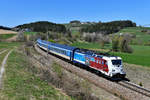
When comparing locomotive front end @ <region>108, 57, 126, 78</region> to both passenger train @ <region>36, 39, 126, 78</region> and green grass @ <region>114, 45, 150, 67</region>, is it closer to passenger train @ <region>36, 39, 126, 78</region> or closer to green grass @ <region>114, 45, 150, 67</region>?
passenger train @ <region>36, 39, 126, 78</region>

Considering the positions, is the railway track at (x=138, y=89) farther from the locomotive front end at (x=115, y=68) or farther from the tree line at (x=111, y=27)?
the tree line at (x=111, y=27)

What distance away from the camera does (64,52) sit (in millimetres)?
37312

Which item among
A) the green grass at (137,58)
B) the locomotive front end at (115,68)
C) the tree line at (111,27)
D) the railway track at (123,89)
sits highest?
the tree line at (111,27)

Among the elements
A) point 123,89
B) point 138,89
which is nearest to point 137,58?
point 138,89

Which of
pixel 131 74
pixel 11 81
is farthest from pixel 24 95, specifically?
pixel 131 74

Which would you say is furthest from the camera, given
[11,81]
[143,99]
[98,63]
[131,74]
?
[131,74]

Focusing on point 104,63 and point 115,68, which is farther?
point 104,63

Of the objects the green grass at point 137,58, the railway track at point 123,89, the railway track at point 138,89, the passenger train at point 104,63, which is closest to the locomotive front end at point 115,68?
the passenger train at point 104,63

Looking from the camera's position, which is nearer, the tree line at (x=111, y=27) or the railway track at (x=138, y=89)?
the railway track at (x=138, y=89)

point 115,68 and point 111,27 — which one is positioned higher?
point 111,27

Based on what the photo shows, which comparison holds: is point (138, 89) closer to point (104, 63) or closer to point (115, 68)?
point (115, 68)

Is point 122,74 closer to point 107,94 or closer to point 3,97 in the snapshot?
point 107,94

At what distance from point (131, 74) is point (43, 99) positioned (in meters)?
19.9

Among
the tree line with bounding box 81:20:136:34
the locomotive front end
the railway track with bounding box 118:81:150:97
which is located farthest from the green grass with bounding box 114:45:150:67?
the tree line with bounding box 81:20:136:34
